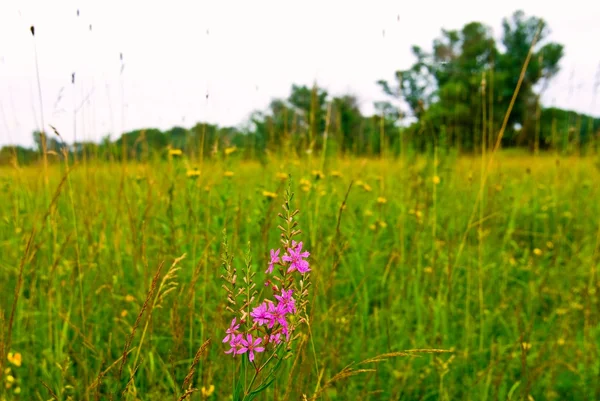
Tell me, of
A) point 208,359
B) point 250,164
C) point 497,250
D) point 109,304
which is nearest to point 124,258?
point 109,304

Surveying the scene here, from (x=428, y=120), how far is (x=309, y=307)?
63.4 inches

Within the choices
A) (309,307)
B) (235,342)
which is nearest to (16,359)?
(309,307)

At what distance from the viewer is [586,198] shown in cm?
409

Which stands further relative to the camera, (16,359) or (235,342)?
(16,359)

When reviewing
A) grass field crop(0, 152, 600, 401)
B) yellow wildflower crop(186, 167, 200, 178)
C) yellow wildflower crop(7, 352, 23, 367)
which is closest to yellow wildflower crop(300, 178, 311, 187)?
grass field crop(0, 152, 600, 401)

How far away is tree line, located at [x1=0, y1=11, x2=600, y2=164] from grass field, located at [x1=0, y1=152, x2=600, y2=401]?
374mm

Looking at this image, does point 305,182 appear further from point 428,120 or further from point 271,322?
point 271,322

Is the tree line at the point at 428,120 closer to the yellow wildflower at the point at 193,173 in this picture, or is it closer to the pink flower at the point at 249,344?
the yellow wildflower at the point at 193,173

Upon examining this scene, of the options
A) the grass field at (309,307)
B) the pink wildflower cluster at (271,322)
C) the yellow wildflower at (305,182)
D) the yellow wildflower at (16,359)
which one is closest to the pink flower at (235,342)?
the pink wildflower cluster at (271,322)

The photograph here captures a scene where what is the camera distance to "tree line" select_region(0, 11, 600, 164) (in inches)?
112

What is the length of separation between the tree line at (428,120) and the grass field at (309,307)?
14.7 inches

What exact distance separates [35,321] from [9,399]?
0.47 metres

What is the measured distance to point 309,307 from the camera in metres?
1.93

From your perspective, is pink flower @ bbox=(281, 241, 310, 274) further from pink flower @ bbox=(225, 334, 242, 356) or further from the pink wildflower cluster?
pink flower @ bbox=(225, 334, 242, 356)
